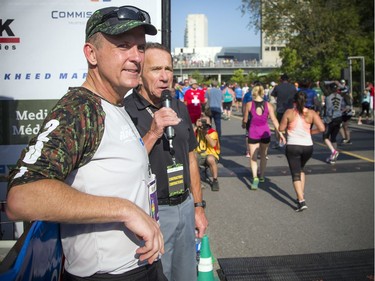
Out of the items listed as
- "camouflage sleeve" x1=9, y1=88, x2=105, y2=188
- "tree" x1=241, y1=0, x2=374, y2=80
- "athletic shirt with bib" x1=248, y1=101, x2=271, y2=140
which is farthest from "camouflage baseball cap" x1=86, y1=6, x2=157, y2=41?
"tree" x1=241, y1=0, x2=374, y2=80

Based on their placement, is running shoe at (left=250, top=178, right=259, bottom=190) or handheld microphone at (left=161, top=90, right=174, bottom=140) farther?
running shoe at (left=250, top=178, right=259, bottom=190)

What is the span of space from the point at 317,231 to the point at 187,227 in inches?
125

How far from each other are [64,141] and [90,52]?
0.51m

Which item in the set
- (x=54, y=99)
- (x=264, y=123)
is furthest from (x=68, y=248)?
(x=264, y=123)

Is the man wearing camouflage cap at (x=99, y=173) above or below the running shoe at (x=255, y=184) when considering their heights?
above

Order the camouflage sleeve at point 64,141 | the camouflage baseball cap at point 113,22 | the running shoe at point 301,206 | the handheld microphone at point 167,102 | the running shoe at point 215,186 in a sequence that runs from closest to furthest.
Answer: the camouflage sleeve at point 64,141 < the camouflage baseball cap at point 113,22 < the handheld microphone at point 167,102 < the running shoe at point 301,206 < the running shoe at point 215,186

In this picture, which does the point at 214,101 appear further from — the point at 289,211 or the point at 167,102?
the point at 167,102

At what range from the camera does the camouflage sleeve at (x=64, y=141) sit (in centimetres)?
139

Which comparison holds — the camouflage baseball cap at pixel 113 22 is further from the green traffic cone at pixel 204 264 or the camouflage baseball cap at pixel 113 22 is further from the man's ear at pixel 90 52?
the green traffic cone at pixel 204 264

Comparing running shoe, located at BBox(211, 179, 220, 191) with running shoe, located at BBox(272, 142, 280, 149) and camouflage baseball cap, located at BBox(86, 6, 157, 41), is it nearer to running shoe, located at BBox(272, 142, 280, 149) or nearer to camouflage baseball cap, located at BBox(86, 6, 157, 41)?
running shoe, located at BBox(272, 142, 280, 149)

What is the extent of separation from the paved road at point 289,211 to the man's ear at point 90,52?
325 cm

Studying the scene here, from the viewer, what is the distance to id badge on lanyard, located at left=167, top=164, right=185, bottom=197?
9.25ft

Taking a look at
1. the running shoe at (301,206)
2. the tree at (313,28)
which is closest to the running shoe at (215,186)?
the running shoe at (301,206)

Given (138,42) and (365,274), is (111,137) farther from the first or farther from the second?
(365,274)
